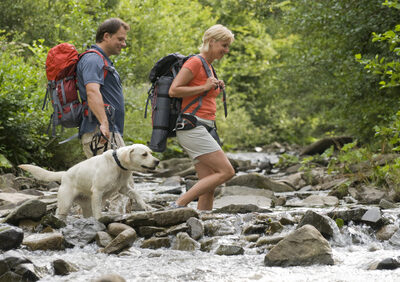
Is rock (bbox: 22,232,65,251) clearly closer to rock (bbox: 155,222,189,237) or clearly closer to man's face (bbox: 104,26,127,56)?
rock (bbox: 155,222,189,237)

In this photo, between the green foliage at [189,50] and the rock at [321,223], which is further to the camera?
the green foliage at [189,50]

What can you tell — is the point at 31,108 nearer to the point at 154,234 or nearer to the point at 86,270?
the point at 154,234

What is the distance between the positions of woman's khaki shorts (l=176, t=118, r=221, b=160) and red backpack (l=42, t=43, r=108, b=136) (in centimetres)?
112

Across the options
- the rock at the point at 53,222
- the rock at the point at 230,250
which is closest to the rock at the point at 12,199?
the rock at the point at 53,222

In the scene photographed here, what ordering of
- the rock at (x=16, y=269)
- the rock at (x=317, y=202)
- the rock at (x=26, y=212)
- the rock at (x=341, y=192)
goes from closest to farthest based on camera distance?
the rock at (x=16, y=269) < the rock at (x=26, y=212) < the rock at (x=317, y=202) < the rock at (x=341, y=192)

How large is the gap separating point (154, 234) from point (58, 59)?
2.16 metres

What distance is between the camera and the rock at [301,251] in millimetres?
5035

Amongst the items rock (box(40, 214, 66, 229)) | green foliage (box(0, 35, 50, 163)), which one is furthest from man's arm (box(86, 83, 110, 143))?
green foliage (box(0, 35, 50, 163))

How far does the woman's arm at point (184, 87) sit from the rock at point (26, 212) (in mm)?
1935

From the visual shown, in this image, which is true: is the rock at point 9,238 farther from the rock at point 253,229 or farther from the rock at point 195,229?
the rock at point 253,229

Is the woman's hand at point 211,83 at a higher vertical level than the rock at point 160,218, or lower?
higher

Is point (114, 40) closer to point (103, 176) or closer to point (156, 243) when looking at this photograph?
point (103, 176)

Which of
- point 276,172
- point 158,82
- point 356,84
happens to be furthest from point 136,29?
point 158,82

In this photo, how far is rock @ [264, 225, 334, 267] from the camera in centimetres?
504
